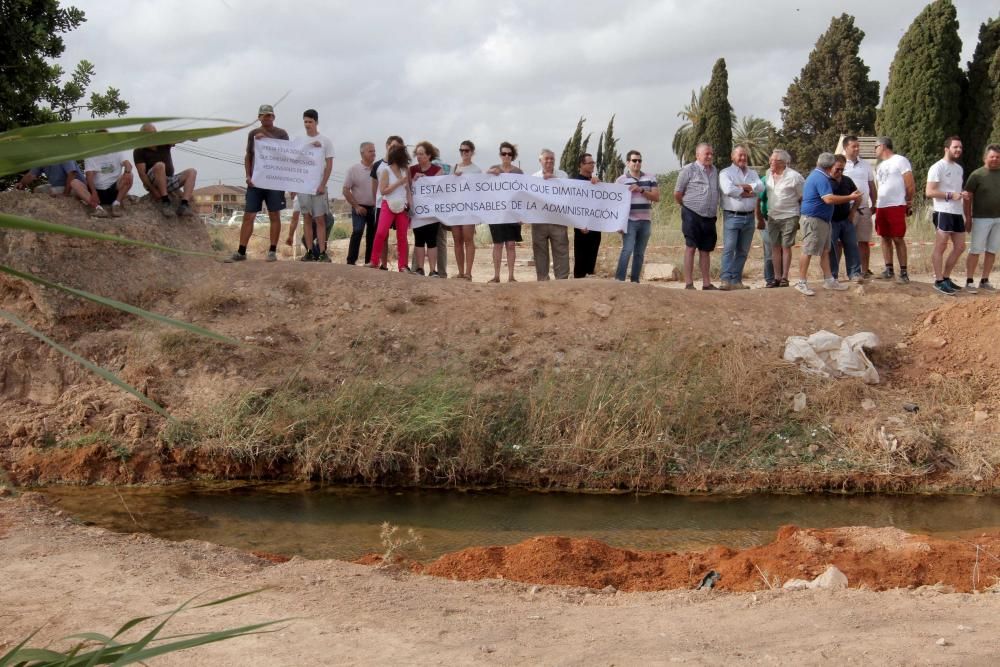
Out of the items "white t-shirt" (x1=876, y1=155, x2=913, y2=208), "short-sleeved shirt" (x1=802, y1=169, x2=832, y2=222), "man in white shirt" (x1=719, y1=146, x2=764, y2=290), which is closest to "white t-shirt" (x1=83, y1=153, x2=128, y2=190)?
"man in white shirt" (x1=719, y1=146, x2=764, y2=290)

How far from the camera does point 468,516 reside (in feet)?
27.4

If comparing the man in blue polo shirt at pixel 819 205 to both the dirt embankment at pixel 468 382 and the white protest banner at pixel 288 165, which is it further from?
the white protest banner at pixel 288 165

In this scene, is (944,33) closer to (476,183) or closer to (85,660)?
(476,183)

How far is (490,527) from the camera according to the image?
8078mm

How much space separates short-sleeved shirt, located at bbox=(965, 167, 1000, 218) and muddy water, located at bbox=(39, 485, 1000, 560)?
3872 mm

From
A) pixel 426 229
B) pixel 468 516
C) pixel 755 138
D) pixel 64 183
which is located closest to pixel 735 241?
pixel 426 229

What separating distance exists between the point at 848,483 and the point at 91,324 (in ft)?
26.0

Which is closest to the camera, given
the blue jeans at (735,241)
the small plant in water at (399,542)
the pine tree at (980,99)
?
the small plant in water at (399,542)

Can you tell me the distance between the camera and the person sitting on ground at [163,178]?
11.4m

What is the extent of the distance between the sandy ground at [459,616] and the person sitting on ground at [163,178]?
6.00m

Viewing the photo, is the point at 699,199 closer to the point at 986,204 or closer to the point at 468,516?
the point at 986,204

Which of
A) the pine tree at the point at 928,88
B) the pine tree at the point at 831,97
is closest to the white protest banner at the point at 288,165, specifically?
the pine tree at the point at 928,88

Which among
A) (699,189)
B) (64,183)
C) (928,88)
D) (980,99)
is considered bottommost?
(699,189)

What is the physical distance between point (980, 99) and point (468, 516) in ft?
76.6
